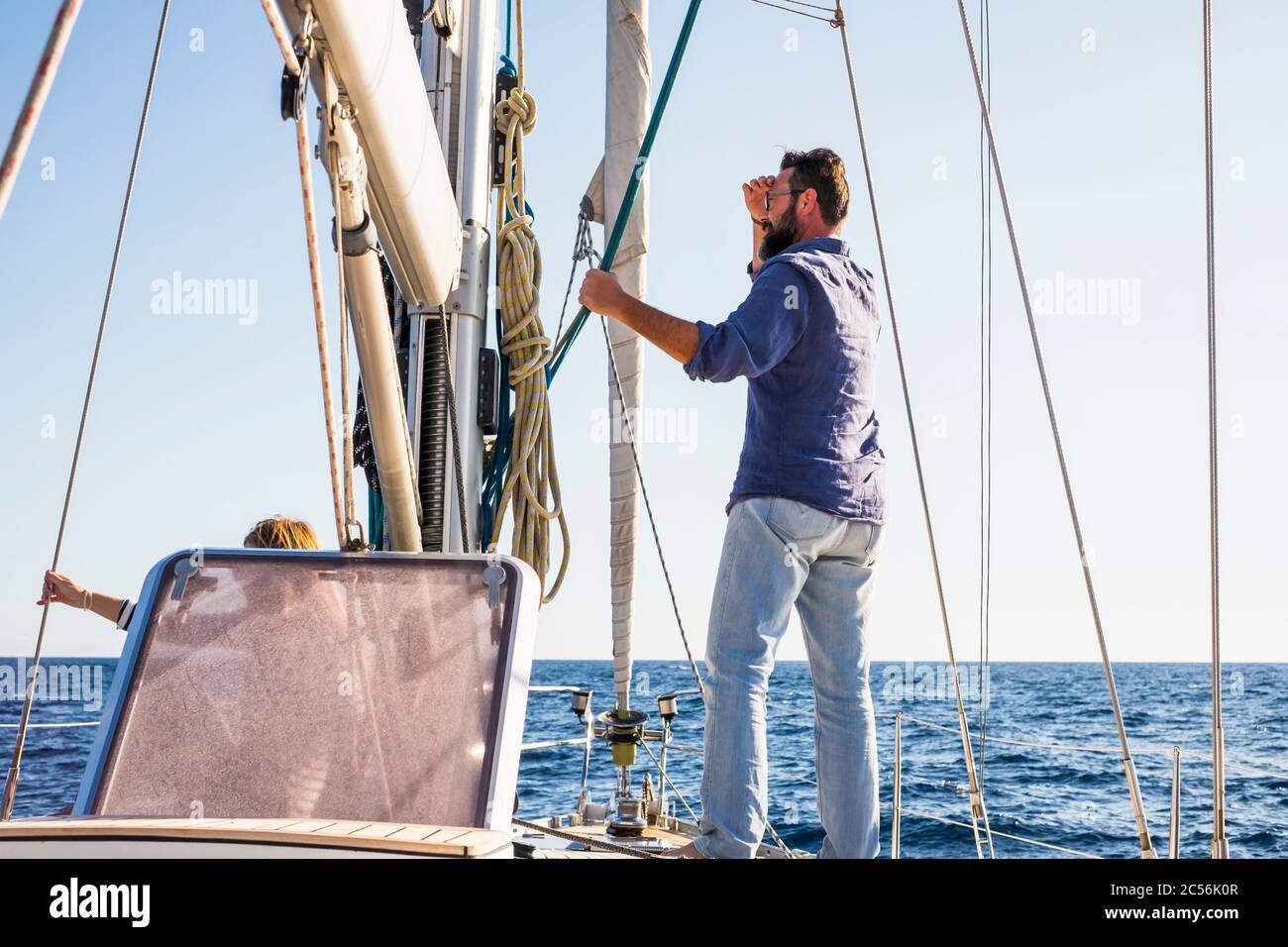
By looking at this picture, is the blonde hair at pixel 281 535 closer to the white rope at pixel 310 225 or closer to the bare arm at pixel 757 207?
the white rope at pixel 310 225

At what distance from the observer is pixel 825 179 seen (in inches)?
93.4

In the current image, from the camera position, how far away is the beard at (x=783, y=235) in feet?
7.82

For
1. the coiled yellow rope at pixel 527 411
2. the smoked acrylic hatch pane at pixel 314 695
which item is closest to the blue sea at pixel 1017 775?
the smoked acrylic hatch pane at pixel 314 695

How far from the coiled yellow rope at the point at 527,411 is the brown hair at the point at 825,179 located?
3.59 feet

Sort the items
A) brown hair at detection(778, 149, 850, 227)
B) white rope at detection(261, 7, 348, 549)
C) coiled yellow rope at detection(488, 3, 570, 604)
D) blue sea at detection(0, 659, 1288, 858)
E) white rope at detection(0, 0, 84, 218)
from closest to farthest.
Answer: white rope at detection(0, 0, 84, 218) < white rope at detection(261, 7, 348, 549) < brown hair at detection(778, 149, 850, 227) < coiled yellow rope at detection(488, 3, 570, 604) < blue sea at detection(0, 659, 1288, 858)

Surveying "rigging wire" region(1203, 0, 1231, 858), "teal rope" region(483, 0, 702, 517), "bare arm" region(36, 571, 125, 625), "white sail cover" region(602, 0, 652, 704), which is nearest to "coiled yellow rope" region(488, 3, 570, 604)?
"teal rope" region(483, 0, 702, 517)

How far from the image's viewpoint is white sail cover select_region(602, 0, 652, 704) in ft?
12.6

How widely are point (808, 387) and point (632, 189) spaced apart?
1.44 m

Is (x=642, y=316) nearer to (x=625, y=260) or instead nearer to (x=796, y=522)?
(x=796, y=522)

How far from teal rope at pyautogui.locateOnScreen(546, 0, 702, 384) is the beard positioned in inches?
37.8

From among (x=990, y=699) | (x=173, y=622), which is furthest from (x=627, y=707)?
(x=990, y=699)

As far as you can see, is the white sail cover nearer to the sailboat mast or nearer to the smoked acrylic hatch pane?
the sailboat mast
